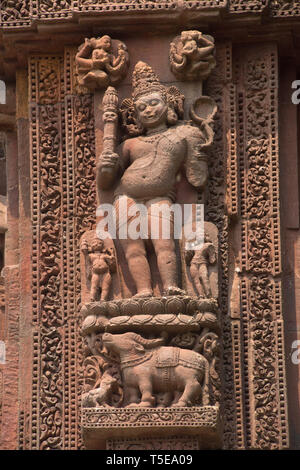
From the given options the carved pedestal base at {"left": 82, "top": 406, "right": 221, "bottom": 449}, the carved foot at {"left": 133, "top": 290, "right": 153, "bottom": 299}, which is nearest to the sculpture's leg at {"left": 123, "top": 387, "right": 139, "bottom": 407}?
the carved pedestal base at {"left": 82, "top": 406, "right": 221, "bottom": 449}

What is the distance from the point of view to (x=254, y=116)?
1736 cm

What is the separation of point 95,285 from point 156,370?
2.86 feet

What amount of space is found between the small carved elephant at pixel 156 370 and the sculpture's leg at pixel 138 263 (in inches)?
17.6

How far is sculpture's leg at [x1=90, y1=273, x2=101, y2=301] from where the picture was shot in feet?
54.7

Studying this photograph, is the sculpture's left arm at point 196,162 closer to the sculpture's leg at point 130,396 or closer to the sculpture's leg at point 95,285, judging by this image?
the sculpture's leg at point 95,285

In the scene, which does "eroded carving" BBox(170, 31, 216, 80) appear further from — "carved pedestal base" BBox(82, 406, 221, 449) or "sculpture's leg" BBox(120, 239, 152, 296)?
"carved pedestal base" BBox(82, 406, 221, 449)

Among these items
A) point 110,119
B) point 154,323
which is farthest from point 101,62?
point 154,323

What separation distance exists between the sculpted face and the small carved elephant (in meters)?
1.74

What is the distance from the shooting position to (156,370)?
16312 millimetres

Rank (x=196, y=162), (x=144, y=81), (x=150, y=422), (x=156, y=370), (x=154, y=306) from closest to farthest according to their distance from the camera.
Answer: (x=150, y=422)
(x=156, y=370)
(x=154, y=306)
(x=196, y=162)
(x=144, y=81)

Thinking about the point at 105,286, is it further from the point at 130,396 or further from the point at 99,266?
the point at 130,396

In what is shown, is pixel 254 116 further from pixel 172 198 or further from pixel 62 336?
pixel 62 336

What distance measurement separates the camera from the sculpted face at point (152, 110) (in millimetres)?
17016

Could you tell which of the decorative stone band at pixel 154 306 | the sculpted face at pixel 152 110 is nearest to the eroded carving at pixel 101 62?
the sculpted face at pixel 152 110
